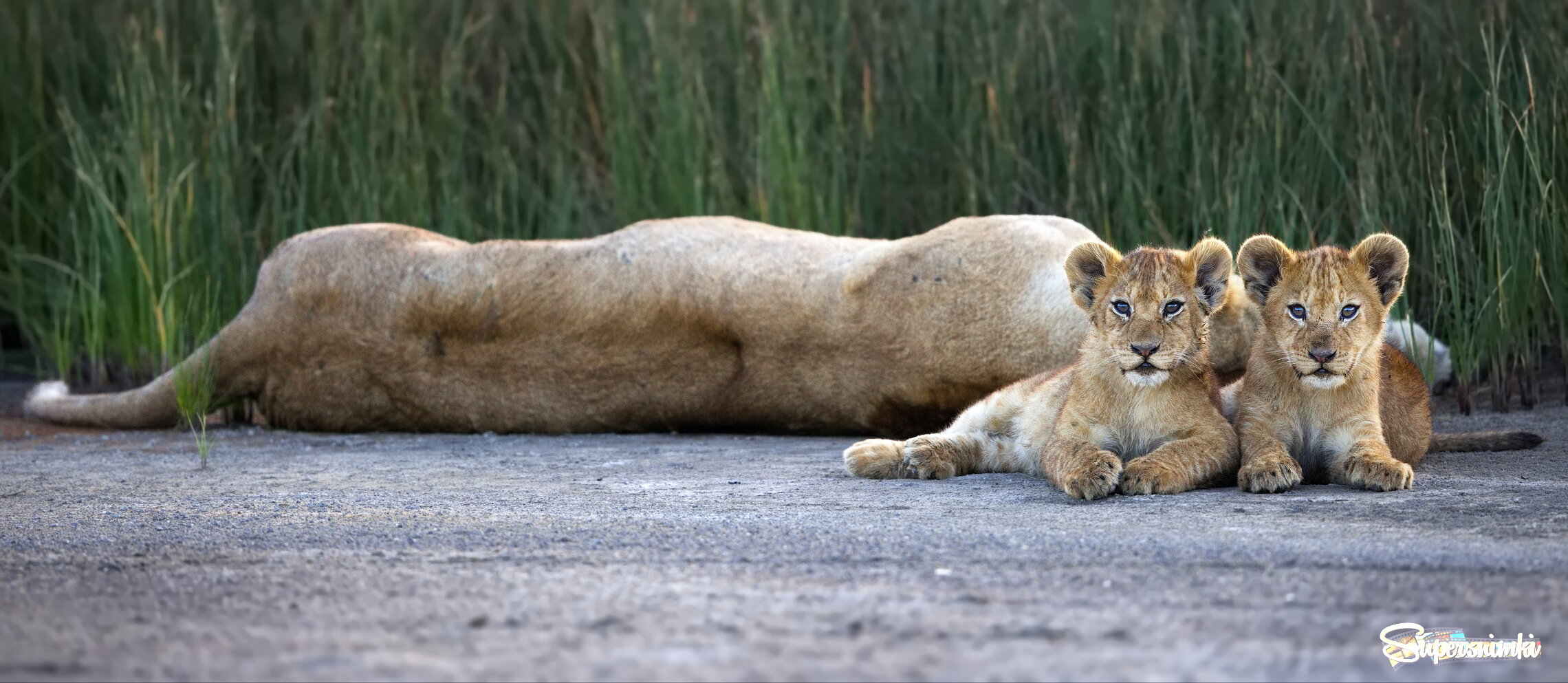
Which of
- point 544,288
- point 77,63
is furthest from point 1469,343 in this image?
point 77,63

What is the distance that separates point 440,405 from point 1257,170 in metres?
3.21

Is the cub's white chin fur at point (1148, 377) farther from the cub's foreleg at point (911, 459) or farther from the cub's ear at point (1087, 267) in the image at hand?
the cub's foreleg at point (911, 459)

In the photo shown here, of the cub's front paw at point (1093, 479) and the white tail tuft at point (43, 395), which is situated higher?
the white tail tuft at point (43, 395)

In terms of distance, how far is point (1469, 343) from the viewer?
5773 millimetres

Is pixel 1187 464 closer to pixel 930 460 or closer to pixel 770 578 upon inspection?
pixel 930 460

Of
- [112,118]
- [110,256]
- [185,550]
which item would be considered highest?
[112,118]

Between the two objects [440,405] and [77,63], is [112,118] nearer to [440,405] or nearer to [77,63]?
[77,63]

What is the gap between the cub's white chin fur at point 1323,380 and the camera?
4125 millimetres

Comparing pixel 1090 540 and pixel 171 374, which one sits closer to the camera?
pixel 1090 540

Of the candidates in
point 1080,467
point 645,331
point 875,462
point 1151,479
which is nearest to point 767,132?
point 645,331

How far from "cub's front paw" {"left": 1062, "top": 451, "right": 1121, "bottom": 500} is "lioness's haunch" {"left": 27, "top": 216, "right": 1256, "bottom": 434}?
67.7 inches

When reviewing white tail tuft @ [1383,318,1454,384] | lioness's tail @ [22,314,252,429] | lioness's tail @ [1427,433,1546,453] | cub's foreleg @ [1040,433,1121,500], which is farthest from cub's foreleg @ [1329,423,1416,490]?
lioness's tail @ [22,314,252,429]

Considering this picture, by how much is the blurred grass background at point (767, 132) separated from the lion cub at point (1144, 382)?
1830 millimetres

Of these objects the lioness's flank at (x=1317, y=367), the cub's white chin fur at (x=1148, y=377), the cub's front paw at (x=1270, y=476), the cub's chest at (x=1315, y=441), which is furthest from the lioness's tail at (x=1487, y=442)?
the cub's white chin fur at (x=1148, y=377)
